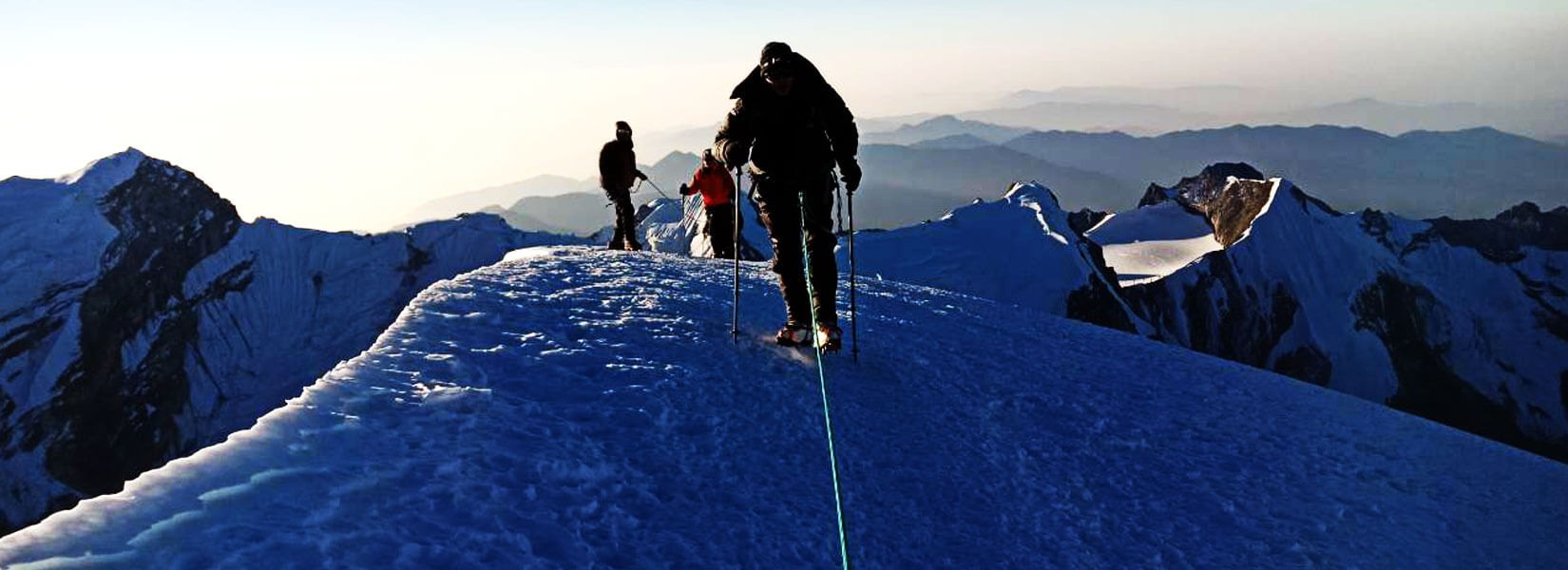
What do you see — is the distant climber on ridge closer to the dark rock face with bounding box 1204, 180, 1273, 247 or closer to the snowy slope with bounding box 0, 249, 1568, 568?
the snowy slope with bounding box 0, 249, 1568, 568

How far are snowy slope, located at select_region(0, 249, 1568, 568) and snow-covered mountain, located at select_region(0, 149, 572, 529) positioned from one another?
370ft

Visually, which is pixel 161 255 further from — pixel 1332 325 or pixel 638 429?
pixel 1332 325

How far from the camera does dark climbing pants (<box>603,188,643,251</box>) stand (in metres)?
18.6

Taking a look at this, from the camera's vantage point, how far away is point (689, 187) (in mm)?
17109

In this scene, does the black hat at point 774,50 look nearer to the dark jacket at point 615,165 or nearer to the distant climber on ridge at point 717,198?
the distant climber on ridge at point 717,198

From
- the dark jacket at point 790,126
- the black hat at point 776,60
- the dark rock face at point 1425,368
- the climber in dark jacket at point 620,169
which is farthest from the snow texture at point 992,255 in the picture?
the black hat at point 776,60

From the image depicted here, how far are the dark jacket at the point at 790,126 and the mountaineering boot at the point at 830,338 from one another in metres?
1.52

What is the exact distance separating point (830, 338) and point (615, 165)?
1231cm

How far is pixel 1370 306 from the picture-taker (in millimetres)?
108250

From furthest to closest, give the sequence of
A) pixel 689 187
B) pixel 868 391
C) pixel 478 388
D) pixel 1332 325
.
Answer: pixel 1332 325 < pixel 689 187 < pixel 868 391 < pixel 478 388

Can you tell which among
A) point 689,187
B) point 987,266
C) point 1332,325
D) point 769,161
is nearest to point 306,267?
point 987,266

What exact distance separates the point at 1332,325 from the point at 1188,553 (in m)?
122

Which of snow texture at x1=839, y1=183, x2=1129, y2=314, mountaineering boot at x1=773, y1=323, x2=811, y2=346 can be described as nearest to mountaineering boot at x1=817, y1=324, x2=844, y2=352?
mountaineering boot at x1=773, y1=323, x2=811, y2=346

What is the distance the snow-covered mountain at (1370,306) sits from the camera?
3917 inches
